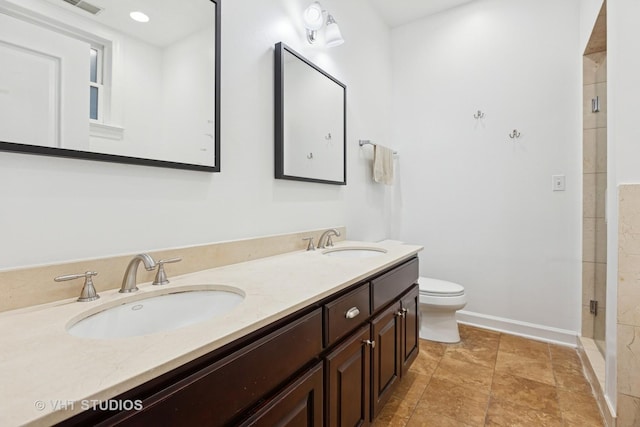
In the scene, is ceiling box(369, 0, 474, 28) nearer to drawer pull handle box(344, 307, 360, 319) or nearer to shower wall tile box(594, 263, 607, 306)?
shower wall tile box(594, 263, 607, 306)

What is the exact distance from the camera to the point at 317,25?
169 centimetres

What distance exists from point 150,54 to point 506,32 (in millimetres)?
2600

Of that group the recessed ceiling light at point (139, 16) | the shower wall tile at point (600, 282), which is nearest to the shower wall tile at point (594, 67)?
the shower wall tile at point (600, 282)

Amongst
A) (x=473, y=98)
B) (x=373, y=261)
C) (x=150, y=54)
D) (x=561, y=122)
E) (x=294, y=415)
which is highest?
(x=473, y=98)

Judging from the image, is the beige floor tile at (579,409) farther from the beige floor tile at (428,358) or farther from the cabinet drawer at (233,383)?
the cabinet drawer at (233,383)

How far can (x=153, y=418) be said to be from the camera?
19.1 inches

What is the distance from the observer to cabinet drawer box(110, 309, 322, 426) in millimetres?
506

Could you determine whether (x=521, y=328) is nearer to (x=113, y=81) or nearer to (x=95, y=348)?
(x=95, y=348)

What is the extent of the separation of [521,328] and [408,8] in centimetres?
277

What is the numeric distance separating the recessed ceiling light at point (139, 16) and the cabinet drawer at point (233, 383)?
1.07 meters

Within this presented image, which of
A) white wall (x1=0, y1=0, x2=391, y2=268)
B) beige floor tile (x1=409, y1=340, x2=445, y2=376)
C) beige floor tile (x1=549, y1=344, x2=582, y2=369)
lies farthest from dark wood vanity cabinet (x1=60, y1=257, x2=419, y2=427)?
beige floor tile (x1=549, y1=344, x2=582, y2=369)

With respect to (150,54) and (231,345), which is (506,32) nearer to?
(150,54)

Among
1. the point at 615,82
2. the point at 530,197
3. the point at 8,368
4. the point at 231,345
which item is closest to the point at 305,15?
the point at 615,82

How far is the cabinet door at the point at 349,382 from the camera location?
3.11 feet
